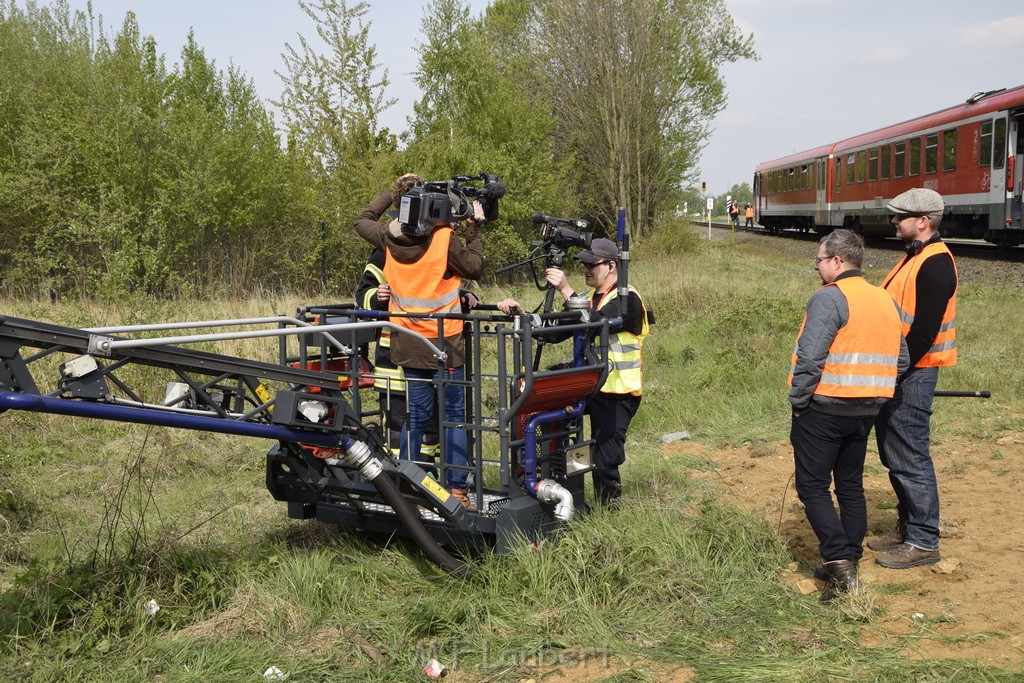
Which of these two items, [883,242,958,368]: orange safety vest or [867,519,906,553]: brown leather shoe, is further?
[867,519,906,553]: brown leather shoe

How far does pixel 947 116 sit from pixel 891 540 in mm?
17092

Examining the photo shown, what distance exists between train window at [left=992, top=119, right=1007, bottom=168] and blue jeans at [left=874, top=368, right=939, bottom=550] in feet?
47.8

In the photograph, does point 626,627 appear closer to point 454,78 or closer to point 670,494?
point 670,494

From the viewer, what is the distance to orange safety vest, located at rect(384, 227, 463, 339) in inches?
206

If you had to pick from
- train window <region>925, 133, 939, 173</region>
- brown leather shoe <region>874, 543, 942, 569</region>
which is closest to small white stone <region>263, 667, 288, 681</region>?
brown leather shoe <region>874, 543, 942, 569</region>

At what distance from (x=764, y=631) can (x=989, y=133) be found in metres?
16.7

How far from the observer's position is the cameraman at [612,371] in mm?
5566

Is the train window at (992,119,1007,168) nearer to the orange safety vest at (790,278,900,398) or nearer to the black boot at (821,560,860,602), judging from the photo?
the orange safety vest at (790,278,900,398)

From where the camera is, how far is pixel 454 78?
24.8m

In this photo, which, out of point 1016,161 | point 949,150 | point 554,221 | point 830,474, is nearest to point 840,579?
point 830,474

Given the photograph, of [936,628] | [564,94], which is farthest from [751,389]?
[564,94]

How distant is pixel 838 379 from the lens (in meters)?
4.53

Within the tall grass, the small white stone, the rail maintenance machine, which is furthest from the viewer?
the tall grass

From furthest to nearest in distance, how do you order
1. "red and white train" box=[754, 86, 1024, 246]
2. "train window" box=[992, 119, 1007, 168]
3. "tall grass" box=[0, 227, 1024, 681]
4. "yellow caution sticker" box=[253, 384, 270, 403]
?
"red and white train" box=[754, 86, 1024, 246] → "train window" box=[992, 119, 1007, 168] → "yellow caution sticker" box=[253, 384, 270, 403] → "tall grass" box=[0, 227, 1024, 681]
